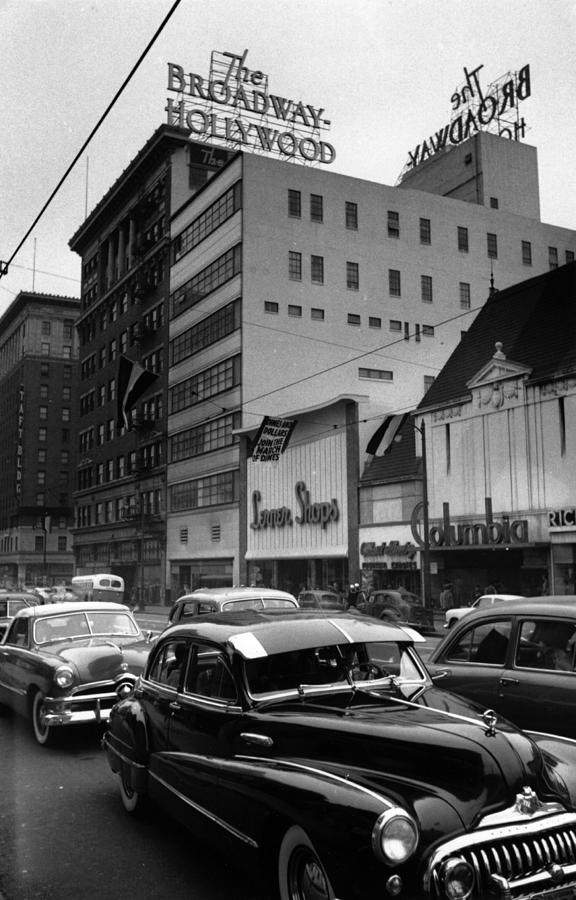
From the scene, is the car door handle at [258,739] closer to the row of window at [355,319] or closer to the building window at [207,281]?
the row of window at [355,319]

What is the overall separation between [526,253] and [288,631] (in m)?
58.2

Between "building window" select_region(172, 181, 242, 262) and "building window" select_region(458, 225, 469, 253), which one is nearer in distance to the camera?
"building window" select_region(172, 181, 242, 262)

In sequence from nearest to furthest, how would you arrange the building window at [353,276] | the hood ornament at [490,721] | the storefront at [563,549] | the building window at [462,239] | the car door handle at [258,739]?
the hood ornament at [490,721] < the car door handle at [258,739] < the storefront at [563,549] < the building window at [353,276] < the building window at [462,239]

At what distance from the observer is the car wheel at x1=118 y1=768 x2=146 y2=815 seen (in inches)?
265

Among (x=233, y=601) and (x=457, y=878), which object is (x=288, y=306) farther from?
(x=457, y=878)

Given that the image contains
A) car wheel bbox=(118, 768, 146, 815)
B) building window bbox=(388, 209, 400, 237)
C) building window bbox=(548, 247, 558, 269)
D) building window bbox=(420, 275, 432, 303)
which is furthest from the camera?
building window bbox=(548, 247, 558, 269)

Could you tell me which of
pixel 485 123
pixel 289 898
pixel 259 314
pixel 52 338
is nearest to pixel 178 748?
pixel 289 898

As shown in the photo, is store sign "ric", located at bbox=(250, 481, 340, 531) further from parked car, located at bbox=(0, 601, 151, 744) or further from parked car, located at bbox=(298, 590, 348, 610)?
parked car, located at bbox=(0, 601, 151, 744)

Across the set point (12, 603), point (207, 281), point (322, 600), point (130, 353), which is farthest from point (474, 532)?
point (130, 353)

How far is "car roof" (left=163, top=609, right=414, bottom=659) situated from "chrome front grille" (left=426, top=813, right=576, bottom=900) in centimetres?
185

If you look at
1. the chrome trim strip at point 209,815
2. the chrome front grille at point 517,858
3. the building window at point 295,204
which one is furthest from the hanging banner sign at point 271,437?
the chrome front grille at point 517,858

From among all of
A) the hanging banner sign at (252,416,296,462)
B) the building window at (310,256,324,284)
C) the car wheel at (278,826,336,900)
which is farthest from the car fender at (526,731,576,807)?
the building window at (310,256,324,284)

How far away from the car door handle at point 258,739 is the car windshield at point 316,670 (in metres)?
0.27

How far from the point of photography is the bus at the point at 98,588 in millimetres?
42188
